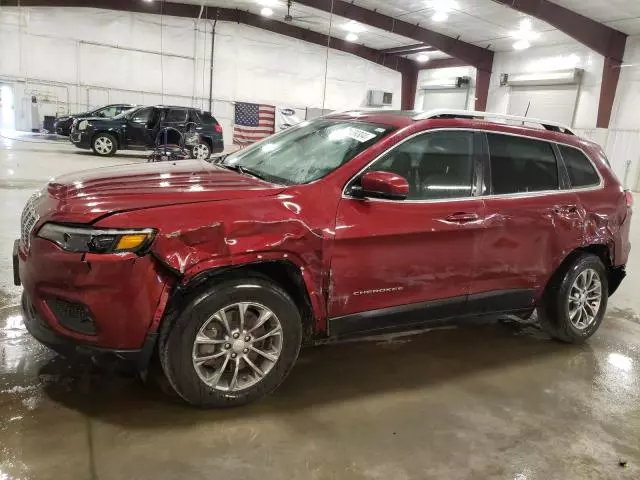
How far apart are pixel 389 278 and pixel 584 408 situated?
4.55 ft

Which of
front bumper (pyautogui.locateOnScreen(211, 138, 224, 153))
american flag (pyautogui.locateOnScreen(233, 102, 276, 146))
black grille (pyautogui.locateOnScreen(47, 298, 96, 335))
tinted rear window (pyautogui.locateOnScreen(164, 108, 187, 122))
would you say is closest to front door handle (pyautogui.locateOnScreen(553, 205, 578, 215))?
black grille (pyautogui.locateOnScreen(47, 298, 96, 335))

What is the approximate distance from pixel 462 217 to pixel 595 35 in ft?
52.4

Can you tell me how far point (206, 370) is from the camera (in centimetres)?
254

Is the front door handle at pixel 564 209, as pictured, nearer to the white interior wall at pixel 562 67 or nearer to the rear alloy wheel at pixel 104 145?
the rear alloy wheel at pixel 104 145

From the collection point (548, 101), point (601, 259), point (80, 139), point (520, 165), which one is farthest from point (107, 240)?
point (548, 101)

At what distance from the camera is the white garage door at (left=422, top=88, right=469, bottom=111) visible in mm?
22516

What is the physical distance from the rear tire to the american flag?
18.8 meters

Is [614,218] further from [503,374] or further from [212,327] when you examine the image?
[212,327]

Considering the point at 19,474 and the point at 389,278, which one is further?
the point at 389,278

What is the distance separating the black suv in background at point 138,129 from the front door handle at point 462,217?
11.9 m

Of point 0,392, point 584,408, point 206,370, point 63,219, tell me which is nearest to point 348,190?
point 206,370

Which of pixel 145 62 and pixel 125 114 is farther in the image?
pixel 145 62

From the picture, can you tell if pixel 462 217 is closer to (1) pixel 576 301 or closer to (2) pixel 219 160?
(1) pixel 576 301

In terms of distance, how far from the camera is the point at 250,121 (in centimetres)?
2161
